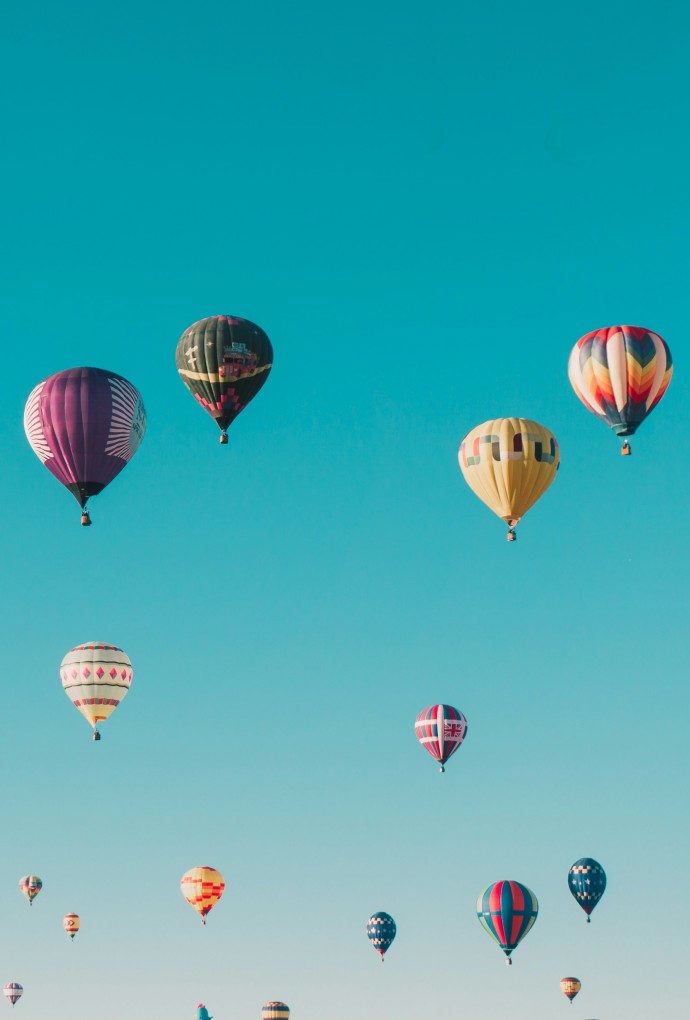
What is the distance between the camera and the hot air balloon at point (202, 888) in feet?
305

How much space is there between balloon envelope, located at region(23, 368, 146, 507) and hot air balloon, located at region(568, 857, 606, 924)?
127 ft

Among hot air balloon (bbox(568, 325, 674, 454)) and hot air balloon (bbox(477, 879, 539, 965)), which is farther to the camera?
hot air balloon (bbox(477, 879, 539, 965))

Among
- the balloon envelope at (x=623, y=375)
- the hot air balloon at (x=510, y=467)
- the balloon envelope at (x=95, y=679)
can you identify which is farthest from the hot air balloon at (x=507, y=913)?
the balloon envelope at (x=623, y=375)

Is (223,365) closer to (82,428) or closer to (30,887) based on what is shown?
(82,428)

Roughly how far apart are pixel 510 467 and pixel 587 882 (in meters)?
32.7

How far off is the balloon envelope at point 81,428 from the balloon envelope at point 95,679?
594 inches

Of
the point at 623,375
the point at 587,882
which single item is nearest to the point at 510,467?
the point at 623,375

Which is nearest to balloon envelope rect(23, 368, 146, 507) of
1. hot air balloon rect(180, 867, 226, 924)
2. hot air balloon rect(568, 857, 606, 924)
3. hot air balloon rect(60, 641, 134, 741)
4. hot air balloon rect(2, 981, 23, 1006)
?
hot air balloon rect(60, 641, 134, 741)

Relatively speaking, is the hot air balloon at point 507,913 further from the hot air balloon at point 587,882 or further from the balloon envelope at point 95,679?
the balloon envelope at point 95,679

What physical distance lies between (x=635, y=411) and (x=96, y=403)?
57.4 ft

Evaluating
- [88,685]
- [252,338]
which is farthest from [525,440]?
[88,685]

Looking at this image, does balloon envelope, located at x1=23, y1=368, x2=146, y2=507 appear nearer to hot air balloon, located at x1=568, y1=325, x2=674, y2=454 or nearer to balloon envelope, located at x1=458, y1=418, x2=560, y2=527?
balloon envelope, located at x1=458, y1=418, x2=560, y2=527

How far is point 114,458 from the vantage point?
63188 millimetres

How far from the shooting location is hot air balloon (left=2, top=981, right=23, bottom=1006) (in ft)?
404
